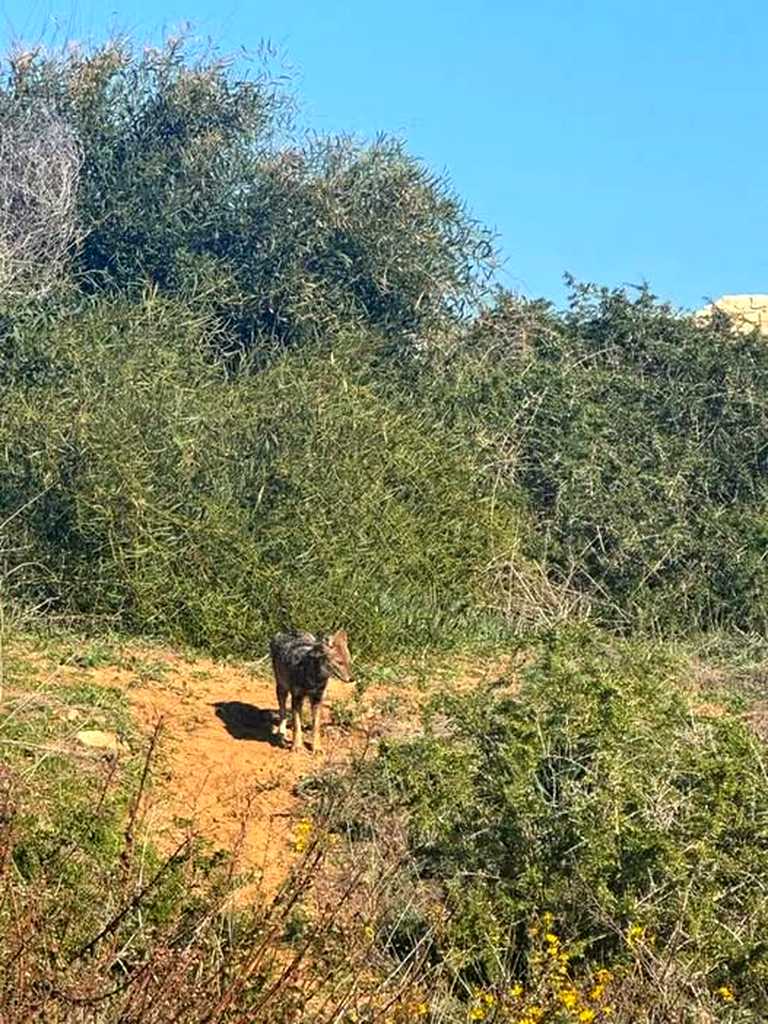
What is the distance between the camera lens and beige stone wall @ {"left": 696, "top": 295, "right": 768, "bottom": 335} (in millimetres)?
18766

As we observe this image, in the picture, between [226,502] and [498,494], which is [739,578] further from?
[226,502]

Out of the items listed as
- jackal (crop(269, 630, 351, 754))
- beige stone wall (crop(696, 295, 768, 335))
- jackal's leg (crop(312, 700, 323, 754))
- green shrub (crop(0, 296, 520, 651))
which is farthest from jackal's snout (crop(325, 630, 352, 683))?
beige stone wall (crop(696, 295, 768, 335))

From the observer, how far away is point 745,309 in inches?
832

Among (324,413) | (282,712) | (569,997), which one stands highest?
(324,413)

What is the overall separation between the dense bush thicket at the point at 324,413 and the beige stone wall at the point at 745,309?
1047 millimetres

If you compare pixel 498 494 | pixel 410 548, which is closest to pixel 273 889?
pixel 410 548

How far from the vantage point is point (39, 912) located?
179 inches

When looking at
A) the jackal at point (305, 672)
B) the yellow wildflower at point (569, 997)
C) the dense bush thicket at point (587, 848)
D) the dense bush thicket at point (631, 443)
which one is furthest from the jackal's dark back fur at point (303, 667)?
the dense bush thicket at point (631, 443)

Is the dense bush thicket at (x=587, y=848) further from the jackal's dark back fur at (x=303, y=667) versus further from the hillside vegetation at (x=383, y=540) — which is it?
the jackal's dark back fur at (x=303, y=667)

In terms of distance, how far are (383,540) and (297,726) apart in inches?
132

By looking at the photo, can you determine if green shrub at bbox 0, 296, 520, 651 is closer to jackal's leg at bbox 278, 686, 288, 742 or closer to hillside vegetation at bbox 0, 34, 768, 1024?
hillside vegetation at bbox 0, 34, 768, 1024

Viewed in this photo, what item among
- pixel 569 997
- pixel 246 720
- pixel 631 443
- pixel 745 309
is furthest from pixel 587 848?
pixel 745 309

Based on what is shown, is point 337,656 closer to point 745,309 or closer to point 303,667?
point 303,667

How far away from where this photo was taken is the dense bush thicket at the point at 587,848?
216 inches
